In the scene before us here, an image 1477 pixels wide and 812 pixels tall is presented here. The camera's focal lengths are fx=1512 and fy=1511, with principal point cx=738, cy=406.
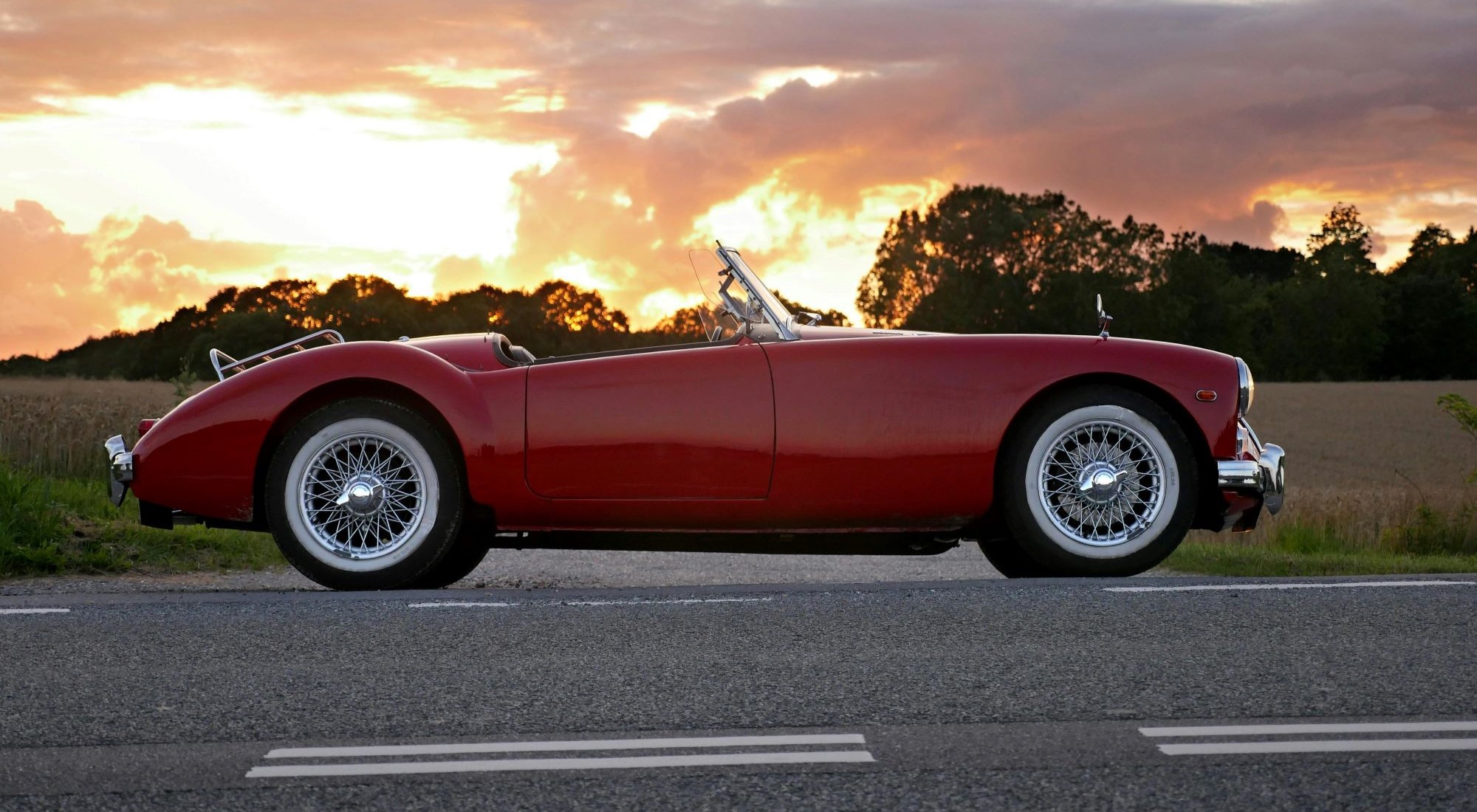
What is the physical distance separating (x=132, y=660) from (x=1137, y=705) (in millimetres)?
3041

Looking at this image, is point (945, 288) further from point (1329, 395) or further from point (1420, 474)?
point (1420, 474)

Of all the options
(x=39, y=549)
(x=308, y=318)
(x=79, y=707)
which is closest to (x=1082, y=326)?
(x=308, y=318)

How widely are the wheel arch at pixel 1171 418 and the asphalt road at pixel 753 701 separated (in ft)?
1.81

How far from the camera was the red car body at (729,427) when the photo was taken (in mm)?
6305

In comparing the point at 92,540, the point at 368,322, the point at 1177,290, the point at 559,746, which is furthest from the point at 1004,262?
the point at 559,746

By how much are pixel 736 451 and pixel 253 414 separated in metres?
2.09

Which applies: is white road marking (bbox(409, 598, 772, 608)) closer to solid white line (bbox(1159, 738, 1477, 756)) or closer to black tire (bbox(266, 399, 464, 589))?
black tire (bbox(266, 399, 464, 589))

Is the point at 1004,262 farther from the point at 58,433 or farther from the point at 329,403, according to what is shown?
the point at 329,403

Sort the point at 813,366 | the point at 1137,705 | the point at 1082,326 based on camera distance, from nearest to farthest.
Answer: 1. the point at 1137,705
2. the point at 813,366
3. the point at 1082,326

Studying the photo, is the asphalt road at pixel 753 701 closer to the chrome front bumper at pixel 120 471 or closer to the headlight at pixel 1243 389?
the chrome front bumper at pixel 120 471

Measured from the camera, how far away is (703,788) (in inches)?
127

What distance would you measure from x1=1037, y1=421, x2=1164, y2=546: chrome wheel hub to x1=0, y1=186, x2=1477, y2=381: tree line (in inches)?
60.4

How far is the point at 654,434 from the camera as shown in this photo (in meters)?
6.29

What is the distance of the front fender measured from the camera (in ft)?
21.0
